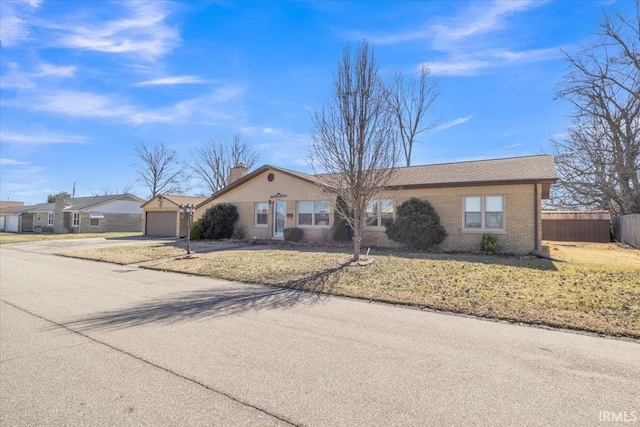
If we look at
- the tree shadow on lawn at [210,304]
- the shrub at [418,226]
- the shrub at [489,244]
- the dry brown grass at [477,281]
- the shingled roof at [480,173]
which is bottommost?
the tree shadow on lawn at [210,304]

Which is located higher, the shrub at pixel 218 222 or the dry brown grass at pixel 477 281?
the shrub at pixel 218 222

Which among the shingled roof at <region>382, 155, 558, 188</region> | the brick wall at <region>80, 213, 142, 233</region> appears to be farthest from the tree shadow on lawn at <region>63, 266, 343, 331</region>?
the brick wall at <region>80, 213, 142, 233</region>

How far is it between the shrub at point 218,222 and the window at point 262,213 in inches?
59.9

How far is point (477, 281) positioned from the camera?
28.2 feet

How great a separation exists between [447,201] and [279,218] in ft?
30.4

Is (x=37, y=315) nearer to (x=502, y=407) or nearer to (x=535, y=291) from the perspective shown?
(x=502, y=407)

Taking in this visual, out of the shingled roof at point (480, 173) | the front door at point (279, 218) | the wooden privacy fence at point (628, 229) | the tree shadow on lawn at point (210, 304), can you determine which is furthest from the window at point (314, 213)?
the wooden privacy fence at point (628, 229)

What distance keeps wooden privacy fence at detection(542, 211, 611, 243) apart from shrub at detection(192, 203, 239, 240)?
21.6 meters

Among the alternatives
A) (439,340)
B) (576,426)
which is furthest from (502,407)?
(439,340)

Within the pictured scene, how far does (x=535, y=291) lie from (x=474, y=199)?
7935mm

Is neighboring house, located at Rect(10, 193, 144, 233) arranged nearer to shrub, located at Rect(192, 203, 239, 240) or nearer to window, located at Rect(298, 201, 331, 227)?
shrub, located at Rect(192, 203, 239, 240)

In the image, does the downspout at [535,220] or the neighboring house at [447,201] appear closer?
the downspout at [535,220]

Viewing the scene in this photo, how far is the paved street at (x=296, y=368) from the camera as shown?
3051 millimetres

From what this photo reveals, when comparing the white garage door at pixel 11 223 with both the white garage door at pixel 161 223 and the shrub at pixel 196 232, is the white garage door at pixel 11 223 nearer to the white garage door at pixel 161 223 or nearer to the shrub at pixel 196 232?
the white garage door at pixel 161 223
